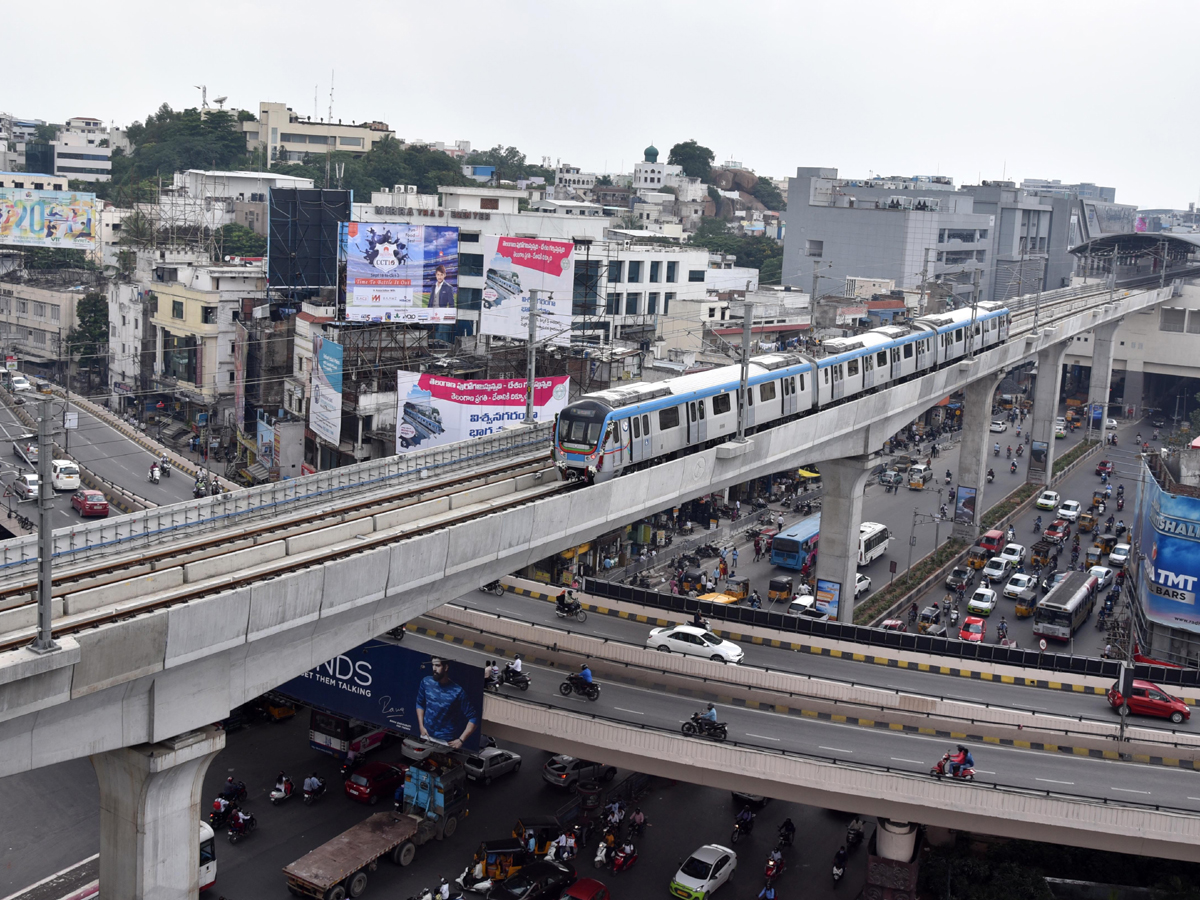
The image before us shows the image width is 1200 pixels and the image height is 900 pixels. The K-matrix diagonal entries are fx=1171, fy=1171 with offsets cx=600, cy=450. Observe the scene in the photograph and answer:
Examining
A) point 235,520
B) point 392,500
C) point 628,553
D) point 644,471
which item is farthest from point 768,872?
point 628,553

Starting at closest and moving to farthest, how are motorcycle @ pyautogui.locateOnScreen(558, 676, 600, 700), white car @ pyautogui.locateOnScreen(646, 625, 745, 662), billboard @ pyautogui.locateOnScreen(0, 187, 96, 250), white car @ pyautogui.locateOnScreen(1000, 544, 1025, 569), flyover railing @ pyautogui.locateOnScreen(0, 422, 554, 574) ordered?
flyover railing @ pyautogui.locateOnScreen(0, 422, 554, 574) < motorcycle @ pyautogui.locateOnScreen(558, 676, 600, 700) < white car @ pyautogui.locateOnScreen(646, 625, 745, 662) < white car @ pyautogui.locateOnScreen(1000, 544, 1025, 569) < billboard @ pyautogui.locateOnScreen(0, 187, 96, 250)

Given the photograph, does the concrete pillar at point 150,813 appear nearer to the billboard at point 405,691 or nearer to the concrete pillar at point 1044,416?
the billboard at point 405,691

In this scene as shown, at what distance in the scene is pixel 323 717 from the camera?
3169 cm

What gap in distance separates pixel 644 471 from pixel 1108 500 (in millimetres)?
46367

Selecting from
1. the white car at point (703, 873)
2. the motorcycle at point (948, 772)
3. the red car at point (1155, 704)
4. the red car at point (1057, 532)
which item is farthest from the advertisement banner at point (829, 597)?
the red car at point (1057, 532)

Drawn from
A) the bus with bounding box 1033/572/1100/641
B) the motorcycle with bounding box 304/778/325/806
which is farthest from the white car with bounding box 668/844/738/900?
the bus with bounding box 1033/572/1100/641

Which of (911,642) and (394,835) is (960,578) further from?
(394,835)

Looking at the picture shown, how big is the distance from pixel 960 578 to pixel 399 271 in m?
27.2

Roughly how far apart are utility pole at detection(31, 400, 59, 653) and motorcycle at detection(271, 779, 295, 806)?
15.5 m

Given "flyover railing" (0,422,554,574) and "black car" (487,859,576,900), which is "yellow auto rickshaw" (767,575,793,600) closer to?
"flyover railing" (0,422,554,574)

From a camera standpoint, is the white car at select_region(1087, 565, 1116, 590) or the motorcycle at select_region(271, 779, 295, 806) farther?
the white car at select_region(1087, 565, 1116, 590)

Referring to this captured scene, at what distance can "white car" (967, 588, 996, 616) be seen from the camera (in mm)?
45312

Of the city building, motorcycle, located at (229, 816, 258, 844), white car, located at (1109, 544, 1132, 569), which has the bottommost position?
motorcycle, located at (229, 816, 258, 844)

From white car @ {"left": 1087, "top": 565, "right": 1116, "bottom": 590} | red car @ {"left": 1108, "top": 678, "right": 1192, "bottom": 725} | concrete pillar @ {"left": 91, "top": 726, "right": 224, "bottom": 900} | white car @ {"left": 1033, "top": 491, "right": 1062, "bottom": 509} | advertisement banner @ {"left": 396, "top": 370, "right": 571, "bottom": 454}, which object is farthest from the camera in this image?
white car @ {"left": 1033, "top": 491, "right": 1062, "bottom": 509}
